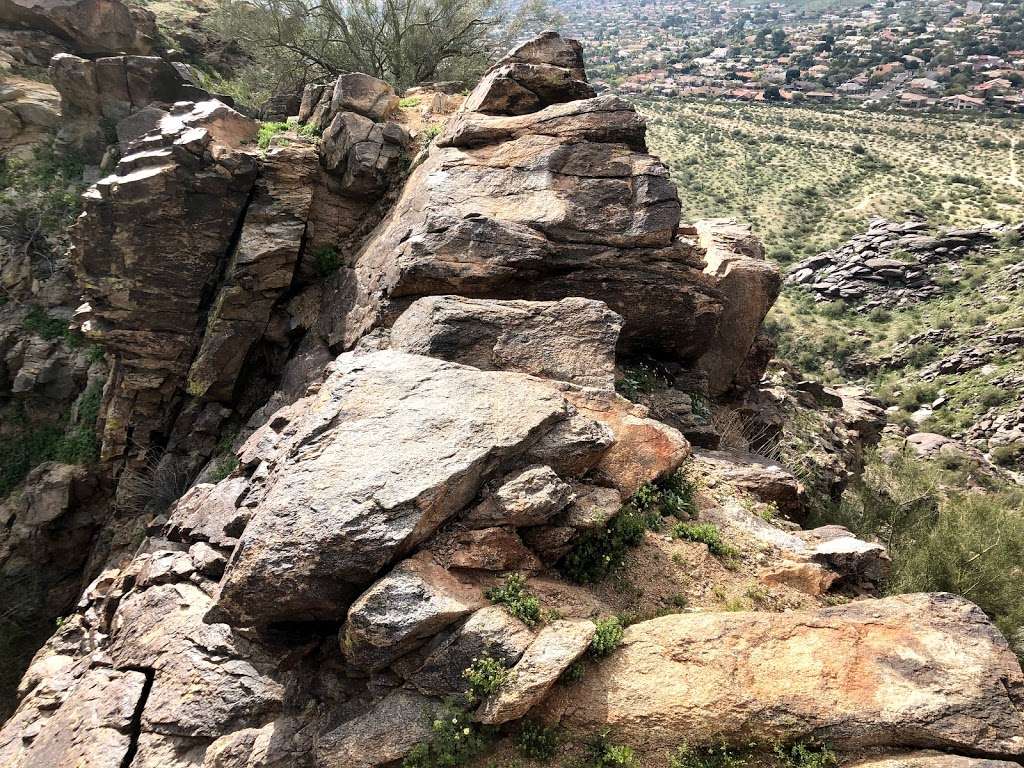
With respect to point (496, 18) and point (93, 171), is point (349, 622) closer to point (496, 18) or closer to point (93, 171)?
point (93, 171)

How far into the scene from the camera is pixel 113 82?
2111cm

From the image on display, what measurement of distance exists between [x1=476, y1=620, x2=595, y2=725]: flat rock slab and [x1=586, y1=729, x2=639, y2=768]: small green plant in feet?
2.40

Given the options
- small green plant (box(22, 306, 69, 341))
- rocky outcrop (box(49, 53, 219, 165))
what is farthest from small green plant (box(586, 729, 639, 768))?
rocky outcrop (box(49, 53, 219, 165))

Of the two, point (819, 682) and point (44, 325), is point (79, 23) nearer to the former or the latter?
point (44, 325)

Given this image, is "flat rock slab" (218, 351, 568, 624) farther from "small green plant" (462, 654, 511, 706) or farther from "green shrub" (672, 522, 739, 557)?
"green shrub" (672, 522, 739, 557)

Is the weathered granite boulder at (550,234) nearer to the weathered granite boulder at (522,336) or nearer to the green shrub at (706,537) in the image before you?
the weathered granite boulder at (522,336)

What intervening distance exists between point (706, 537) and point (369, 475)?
524 centimetres

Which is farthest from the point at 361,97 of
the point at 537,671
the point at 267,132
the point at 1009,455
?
the point at 1009,455

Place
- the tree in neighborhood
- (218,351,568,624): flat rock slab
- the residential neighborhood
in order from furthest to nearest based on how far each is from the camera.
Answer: the residential neighborhood < the tree in neighborhood < (218,351,568,624): flat rock slab

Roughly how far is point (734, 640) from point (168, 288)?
14.5 metres

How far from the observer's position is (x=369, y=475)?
23.1ft

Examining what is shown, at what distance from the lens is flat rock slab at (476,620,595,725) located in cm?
596

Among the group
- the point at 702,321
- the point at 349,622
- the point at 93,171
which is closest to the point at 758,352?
the point at 702,321

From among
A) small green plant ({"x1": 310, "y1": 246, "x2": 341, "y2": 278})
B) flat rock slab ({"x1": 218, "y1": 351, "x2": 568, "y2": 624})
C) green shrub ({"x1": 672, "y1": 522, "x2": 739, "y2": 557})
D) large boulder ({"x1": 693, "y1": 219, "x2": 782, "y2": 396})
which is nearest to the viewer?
flat rock slab ({"x1": 218, "y1": 351, "x2": 568, "y2": 624})
